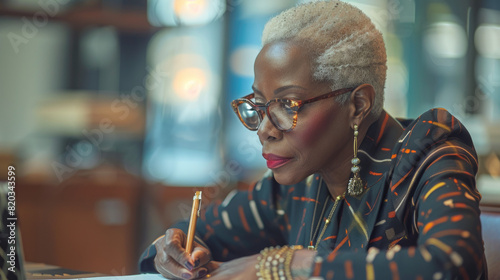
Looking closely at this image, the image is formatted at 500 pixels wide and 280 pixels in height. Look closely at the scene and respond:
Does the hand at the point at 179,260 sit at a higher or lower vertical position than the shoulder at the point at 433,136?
lower

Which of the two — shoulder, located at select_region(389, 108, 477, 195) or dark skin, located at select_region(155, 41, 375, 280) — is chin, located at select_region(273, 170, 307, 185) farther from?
shoulder, located at select_region(389, 108, 477, 195)

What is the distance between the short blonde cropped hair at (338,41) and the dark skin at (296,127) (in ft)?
0.06

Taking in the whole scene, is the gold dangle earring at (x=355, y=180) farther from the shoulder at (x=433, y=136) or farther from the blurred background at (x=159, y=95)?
the blurred background at (x=159, y=95)

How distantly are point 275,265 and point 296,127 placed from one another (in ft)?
1.05

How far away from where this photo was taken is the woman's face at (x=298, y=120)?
4.01 ft

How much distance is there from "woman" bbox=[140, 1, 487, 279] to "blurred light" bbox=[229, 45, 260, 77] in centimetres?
206

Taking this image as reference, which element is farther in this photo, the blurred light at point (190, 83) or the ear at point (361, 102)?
the blurred light at point (190, 83)

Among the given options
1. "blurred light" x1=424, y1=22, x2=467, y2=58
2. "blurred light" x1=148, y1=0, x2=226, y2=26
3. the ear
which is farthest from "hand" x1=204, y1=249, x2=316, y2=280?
"blurred light" x1=424, y1=22, x2=467, y2=58

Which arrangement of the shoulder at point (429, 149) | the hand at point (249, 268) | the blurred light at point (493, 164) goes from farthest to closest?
the blurred light at point (493, 164) < the shoulder at point (429, 149) < the hand at point (249, 268)

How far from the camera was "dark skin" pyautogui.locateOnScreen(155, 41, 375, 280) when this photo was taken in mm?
1221

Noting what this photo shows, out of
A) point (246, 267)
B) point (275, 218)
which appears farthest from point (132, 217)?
point (246, 267)

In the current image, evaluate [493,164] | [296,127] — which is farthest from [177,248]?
[493,164]

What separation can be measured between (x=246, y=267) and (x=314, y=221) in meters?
0.36

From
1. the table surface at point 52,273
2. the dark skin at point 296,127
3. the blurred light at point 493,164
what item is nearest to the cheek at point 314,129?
the dark skin at point 296,127
